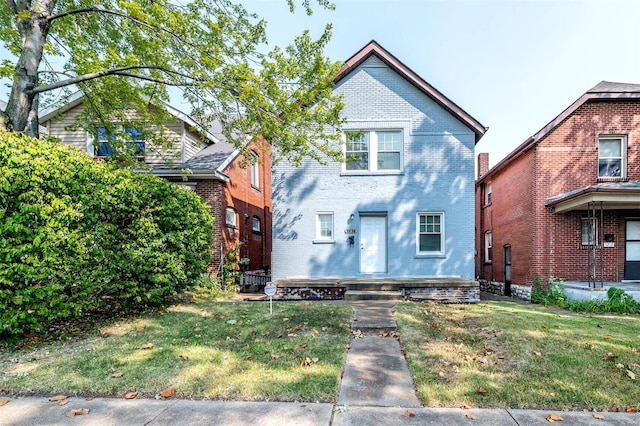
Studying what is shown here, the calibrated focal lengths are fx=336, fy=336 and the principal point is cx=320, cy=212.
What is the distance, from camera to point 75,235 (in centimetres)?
543

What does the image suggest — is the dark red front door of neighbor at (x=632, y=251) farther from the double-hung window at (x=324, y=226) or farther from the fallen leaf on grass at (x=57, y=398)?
the fallen leaf on grass at (x=57, y=398)

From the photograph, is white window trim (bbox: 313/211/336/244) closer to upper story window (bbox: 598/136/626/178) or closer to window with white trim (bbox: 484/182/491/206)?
upper story window (bbox: 598/136/626/178)

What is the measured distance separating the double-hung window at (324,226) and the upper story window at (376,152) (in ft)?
5.77

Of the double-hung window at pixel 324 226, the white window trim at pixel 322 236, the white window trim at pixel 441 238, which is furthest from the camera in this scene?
the double-hung window at pixel 324 226

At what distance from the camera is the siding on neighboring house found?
11320mm

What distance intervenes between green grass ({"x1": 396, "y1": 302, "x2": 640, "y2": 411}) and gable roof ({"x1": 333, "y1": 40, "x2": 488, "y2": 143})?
21.9ft

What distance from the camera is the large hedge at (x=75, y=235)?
4859 mm

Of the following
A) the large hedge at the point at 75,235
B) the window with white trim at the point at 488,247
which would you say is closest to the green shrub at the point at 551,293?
the window with white trim at the point at 488,247

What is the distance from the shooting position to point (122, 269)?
21.3 ft

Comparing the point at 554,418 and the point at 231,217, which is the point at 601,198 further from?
the point at 231,217

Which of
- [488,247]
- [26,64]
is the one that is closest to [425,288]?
[488,247]

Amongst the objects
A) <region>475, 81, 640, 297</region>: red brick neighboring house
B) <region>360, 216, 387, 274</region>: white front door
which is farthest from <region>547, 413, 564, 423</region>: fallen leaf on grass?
<region>475, 81, 640, 297</region>: red brick neighboring house

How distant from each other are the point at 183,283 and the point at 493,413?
22.8 ft

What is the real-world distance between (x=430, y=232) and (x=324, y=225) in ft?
11.9
